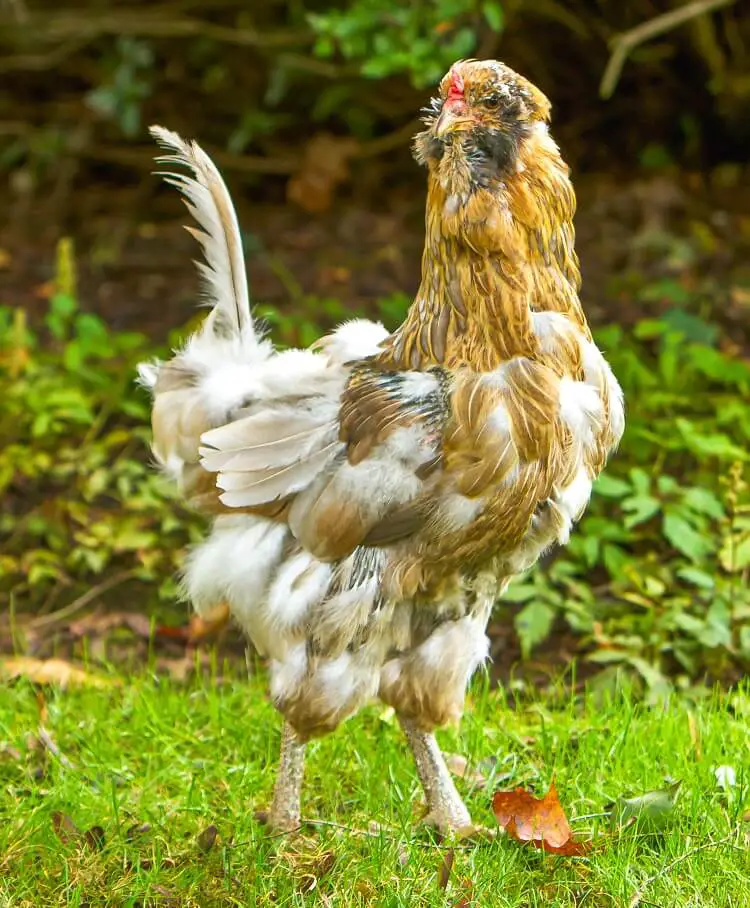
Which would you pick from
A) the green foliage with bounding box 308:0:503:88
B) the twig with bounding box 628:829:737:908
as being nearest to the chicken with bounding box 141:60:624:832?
the twig with bounding box 628:829:737:908

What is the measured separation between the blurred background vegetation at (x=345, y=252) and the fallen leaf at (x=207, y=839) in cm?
115

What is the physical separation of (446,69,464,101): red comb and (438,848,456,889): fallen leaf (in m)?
1.71

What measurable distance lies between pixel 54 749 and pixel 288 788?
2.36ft

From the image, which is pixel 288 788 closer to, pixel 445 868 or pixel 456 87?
pixel 445 868

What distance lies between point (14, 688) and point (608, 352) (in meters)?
2.55

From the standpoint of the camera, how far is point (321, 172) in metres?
7.06

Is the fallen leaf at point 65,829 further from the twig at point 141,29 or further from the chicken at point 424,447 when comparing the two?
the twig at point 141,29

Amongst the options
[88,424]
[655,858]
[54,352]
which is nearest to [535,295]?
[655,858]

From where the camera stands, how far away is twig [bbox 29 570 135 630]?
4488mm

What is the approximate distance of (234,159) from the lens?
23.3 ft

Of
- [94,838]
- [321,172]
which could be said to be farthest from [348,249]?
[94,838]

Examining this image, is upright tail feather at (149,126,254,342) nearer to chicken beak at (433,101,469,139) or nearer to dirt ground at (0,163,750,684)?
chicken beak at (433,101,469,139)

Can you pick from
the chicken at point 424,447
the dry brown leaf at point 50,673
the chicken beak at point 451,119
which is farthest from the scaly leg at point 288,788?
the chicken beak at point 451,119

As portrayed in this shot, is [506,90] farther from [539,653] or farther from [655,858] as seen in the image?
[539,653]
